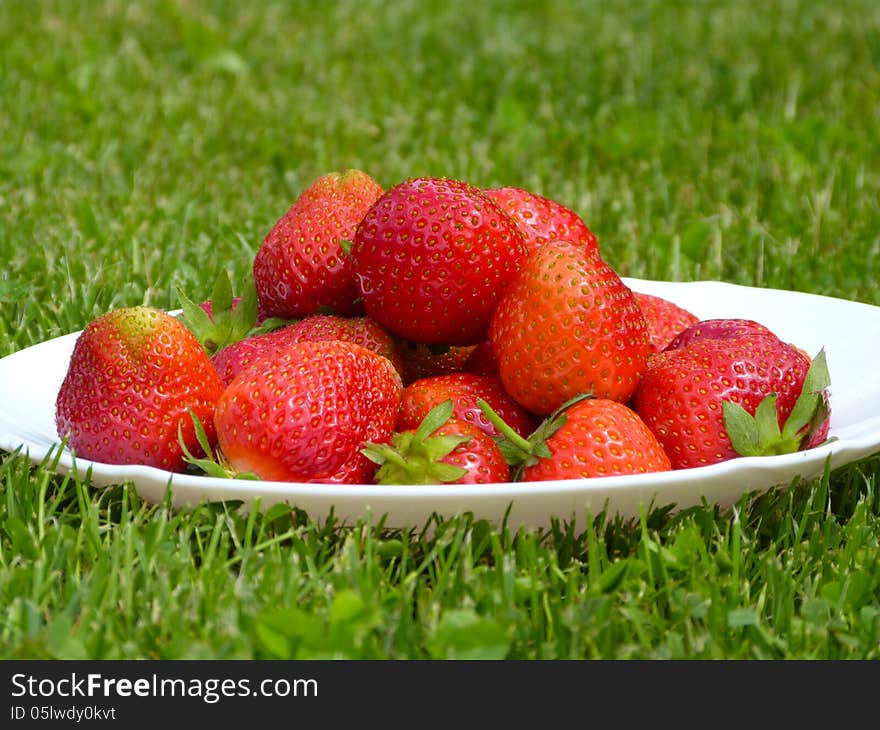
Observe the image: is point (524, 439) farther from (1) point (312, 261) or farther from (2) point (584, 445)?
(1) point (312, 261)

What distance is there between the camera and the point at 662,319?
6.79 feet

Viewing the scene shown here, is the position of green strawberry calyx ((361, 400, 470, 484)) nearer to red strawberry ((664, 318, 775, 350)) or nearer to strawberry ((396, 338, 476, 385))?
strawberry ((396, 338, 476, 385))

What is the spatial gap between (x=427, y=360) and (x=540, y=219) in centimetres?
26

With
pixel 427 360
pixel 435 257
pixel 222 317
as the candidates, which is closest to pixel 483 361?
pixel 427 360

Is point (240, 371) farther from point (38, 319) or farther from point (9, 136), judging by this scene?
point (9, 136)

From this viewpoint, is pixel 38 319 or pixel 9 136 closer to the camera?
pixel 38 319

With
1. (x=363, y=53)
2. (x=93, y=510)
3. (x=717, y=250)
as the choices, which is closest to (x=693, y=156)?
(x=717, y=250)

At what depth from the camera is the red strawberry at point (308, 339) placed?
1826 millimetres

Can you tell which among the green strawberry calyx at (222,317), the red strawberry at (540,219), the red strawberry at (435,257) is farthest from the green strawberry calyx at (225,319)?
the red strawberry at (540,219)

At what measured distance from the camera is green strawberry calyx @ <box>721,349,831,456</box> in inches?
66.2

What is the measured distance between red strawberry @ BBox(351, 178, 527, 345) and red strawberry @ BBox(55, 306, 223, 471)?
268 mm

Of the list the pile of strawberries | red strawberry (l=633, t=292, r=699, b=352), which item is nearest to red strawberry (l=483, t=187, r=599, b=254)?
the pile of strawberries

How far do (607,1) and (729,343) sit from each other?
13.9 ft

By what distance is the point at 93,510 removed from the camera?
5.36ft
